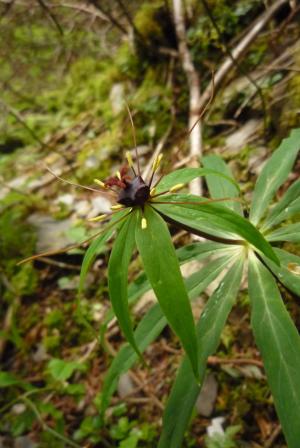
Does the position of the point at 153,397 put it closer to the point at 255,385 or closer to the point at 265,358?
the point at 255,385

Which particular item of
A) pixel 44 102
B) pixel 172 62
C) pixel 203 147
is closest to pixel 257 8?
pixel 172 62

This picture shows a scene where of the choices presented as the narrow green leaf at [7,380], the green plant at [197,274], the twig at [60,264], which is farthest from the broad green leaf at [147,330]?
the twig at [60,264]

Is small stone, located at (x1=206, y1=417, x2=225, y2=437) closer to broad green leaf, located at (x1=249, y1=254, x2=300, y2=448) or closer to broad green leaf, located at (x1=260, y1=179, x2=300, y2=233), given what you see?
broad green leaf, located at (x1=249, y1=254, x2=300, y2=448)

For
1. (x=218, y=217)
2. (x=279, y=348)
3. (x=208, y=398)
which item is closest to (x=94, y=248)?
(x=218, y=217)

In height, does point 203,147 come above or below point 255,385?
above

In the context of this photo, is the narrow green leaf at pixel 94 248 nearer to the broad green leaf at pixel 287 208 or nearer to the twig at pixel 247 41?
the broad green leaf at pixel 287 208

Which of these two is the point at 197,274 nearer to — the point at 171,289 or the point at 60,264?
the point at 171,289
